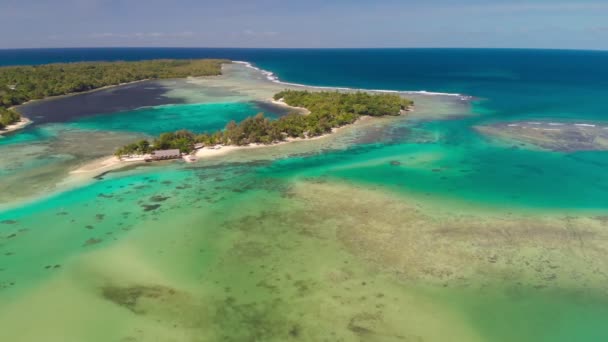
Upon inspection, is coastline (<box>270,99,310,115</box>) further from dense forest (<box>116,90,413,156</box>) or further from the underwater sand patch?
the underwater sand patch

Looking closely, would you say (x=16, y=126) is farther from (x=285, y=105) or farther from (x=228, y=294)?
(x=228, y=294)

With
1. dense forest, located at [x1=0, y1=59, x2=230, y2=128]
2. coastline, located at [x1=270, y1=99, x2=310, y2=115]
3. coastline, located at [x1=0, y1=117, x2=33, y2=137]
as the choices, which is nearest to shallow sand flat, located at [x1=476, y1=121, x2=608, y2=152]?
coastline, located at [x1=270, y1=99, x2=310, y2=115]

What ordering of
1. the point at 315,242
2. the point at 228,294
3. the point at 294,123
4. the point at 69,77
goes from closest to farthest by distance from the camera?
the point at 228,294 < the point at 315,242 < the point at 294,123 < the point at 69,77

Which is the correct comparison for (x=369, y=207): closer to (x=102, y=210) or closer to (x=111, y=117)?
(x=102, y=210)

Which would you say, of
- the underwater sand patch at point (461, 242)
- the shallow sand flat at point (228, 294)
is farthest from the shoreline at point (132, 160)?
the underwater sand patch at point (461, 242)

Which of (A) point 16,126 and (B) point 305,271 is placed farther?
(A) point 16,126

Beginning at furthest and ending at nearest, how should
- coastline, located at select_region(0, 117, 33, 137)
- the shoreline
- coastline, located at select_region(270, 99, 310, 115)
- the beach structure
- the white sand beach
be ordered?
1. coastline, located at select_region(270, 99, 310, 115)
2. the white sand beach
3. coastline, located at select_region(0, 117, 33, 137)
4. the beach structure
5. the shoreline

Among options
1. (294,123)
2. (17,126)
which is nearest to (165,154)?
(294,123)
